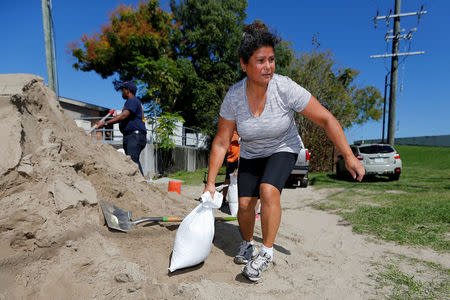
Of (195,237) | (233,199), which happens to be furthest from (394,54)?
(195,237)

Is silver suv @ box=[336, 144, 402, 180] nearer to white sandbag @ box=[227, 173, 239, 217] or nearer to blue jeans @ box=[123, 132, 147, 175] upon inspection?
white sandbag @ box=[227, 173, 239, 217]

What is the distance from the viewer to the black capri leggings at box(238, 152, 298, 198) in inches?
91.5

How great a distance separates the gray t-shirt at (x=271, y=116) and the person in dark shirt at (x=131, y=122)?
8.20ft

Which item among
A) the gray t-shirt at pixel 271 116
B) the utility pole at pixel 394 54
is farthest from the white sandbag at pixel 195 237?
the utility pole at pixel 394 54

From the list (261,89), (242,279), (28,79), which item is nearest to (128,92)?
(28,79)

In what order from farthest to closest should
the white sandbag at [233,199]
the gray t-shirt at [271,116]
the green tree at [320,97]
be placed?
the green tree at [320,97], the white sandbag at [233,199], the gray t-shirt at [271,116]

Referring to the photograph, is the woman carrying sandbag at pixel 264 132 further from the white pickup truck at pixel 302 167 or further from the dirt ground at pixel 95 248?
the white pickup truck at pixel 302 167

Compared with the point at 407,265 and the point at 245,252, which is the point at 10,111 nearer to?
the point at 245,252

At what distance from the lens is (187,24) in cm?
2084

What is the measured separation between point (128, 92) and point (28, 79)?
183 cm

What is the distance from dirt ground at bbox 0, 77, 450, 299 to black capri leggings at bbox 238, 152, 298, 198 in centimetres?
67

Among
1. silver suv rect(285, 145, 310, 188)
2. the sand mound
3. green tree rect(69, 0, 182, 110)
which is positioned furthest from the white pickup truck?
green tree rect(69, 0, 182, 110)

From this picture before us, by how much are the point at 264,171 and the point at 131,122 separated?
2884 mm

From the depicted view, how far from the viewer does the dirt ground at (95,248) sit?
1.86 meters
